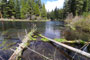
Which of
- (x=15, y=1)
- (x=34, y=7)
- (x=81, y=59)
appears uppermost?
(x=15, y=1)

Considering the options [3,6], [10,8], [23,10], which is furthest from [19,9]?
[3,6]

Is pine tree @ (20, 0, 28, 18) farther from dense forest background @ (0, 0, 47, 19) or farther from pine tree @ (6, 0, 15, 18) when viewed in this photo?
pine tree @ (6, 0, 15, 18)

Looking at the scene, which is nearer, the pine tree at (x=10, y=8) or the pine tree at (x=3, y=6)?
the pine tree at (x=3, y=6)

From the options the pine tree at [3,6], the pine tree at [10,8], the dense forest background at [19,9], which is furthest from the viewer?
the pine tree at [10,8]

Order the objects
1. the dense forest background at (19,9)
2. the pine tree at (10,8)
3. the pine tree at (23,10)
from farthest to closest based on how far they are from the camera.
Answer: the pine tree at (23,10), the pine tree at (10,8), the dense forest background at (19,9)

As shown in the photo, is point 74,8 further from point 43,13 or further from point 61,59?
point 61,59

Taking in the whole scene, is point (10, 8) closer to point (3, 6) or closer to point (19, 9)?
point (3, 6)

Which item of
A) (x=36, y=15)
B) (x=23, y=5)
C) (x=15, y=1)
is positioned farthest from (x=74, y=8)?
(x=15, y=1)

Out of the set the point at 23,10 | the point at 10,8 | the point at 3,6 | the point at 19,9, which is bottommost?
the point at 23,10

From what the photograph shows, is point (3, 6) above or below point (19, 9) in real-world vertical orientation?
above

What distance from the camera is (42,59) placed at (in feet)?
11.2

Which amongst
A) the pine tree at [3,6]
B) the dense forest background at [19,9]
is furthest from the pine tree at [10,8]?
the pine tree at [3,6]

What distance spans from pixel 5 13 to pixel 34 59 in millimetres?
39275

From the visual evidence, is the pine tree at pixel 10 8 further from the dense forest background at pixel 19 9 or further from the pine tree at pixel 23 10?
the pine tree at pixel 23 10
